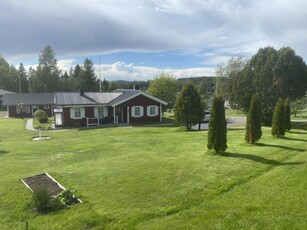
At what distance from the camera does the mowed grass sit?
7.05 metres

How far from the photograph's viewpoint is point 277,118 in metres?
18.1

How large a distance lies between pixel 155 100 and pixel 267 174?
28896 millimetres

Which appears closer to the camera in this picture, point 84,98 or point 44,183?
point 44,183

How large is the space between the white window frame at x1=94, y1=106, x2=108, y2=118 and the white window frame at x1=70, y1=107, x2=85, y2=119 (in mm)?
1569

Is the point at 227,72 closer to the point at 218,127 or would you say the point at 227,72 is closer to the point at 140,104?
the point at 140,104

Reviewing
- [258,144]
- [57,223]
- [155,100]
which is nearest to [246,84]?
[155,100]

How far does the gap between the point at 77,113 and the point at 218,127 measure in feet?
84.0

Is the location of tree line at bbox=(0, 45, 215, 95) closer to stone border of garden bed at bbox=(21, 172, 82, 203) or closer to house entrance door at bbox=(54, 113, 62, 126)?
house entrance door at bbox=(54, 113, 62, 126)

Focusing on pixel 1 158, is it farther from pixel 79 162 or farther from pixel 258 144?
pixel 258 144

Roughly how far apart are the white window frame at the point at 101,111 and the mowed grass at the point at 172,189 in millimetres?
21935

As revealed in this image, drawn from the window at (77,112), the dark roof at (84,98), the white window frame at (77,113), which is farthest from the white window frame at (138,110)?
the window at (77,112)

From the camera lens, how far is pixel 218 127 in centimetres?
1324

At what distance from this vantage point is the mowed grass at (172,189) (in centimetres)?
705

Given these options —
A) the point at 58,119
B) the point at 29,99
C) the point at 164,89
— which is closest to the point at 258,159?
the point at 58,119
